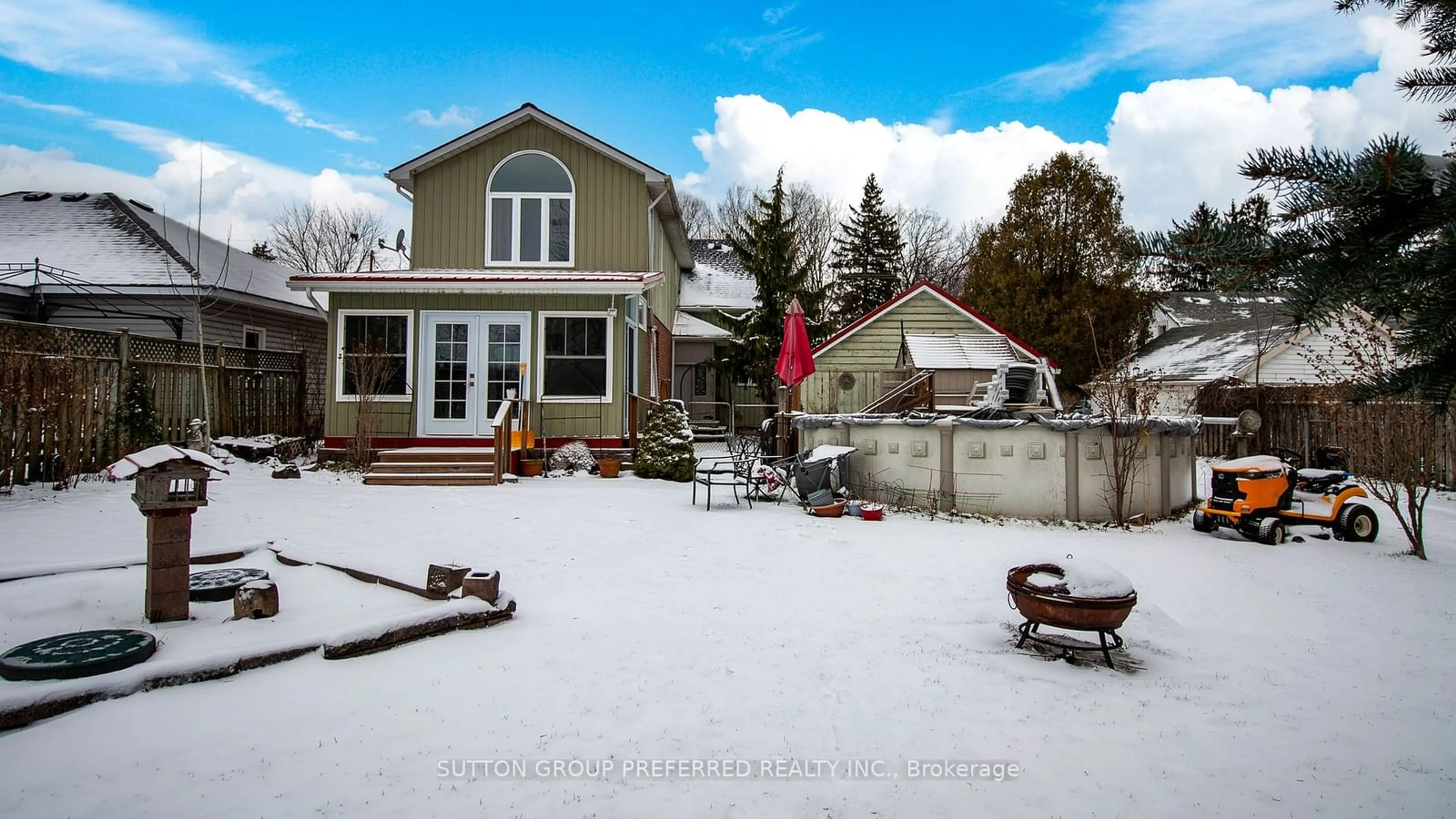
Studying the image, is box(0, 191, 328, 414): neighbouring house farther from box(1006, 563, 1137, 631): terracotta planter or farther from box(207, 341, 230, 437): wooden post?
box(1006, 563, 1137, 631): terracotta planter

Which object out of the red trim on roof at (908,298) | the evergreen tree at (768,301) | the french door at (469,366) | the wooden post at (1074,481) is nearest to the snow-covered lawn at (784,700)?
the wooden post at (1074,481)

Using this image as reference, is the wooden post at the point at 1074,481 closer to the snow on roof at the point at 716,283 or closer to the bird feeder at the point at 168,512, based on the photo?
the bird feeder at the point at 168,512

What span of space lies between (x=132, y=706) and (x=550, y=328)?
10.3m

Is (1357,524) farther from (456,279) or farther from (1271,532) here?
(456,279)

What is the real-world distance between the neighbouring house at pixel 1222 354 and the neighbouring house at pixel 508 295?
9940 millimetres

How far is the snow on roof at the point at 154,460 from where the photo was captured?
417 centimetres

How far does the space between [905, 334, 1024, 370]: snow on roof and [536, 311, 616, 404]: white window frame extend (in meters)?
6.23

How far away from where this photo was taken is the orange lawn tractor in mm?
8297

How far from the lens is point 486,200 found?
14922 millimetres

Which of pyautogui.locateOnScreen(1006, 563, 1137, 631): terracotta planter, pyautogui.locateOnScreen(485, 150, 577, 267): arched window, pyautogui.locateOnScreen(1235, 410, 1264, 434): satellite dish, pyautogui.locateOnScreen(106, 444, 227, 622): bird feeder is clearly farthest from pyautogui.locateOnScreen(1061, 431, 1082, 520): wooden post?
pyautogui.locateOnScreen(485, 150, 577, 267): arched window

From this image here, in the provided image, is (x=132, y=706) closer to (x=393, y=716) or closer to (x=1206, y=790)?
(x=393, y=716)

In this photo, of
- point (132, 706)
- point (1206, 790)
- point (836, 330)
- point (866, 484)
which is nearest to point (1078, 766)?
point (1206, 790)

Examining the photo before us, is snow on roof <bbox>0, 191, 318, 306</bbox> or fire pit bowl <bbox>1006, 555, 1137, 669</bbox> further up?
snow on roof <bbox>0, 191, 318, 306</bbox>

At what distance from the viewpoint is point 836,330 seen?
24.0 metres
